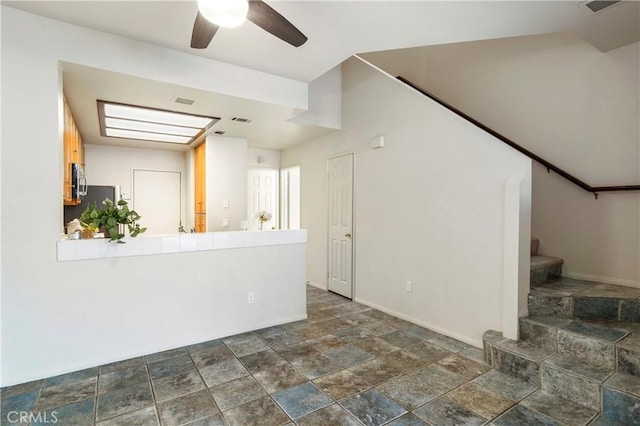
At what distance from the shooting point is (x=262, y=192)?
19.6ft

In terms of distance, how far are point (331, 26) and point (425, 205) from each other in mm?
2010

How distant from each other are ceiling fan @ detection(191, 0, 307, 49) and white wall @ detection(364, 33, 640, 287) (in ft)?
8.68

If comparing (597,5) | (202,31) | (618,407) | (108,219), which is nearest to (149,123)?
(108,219)

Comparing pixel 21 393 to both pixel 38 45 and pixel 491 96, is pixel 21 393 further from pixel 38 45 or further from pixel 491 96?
pixel 491 96

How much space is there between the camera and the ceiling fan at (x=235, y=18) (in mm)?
1570

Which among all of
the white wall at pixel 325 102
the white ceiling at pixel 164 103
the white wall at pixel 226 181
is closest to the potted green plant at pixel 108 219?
the white ceiling at pixel 164 103

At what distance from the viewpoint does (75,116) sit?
146 inches

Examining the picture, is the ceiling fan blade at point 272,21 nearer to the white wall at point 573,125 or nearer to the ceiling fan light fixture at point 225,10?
the ceiling fan light fixture at point 225,10

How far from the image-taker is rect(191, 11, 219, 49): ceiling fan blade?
6.02 ft

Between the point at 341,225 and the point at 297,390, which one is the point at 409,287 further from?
the point at 297,390

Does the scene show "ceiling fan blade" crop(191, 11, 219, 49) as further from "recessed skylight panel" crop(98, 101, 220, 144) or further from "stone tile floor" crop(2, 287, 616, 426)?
"stone tile floor" crop(2, 287, 616, 426)

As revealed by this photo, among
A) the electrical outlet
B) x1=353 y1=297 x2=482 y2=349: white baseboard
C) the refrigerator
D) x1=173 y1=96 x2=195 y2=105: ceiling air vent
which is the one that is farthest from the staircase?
the refrigerator

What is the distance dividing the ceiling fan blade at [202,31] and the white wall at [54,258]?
857 millimetres

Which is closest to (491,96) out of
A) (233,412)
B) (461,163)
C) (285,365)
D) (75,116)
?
(461,163)
